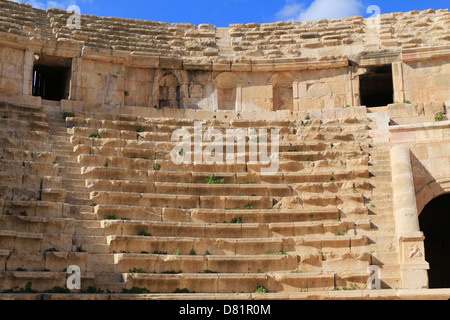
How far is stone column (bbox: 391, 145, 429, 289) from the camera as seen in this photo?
1127 cm

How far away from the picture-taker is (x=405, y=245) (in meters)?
11.6

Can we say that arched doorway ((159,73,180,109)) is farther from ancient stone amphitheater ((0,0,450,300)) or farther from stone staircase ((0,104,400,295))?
stone staircase ((0,104,400,295))

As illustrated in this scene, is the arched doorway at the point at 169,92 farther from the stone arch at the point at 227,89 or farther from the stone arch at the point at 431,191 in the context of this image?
the stone arch at the point at 431,191

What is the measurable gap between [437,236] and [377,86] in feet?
16.5

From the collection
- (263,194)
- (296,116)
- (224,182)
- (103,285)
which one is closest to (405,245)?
(263,194)

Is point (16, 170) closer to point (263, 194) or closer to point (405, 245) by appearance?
point (263, 194)

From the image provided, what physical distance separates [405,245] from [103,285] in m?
5.32

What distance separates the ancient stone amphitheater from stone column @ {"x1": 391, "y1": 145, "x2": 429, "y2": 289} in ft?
0.09

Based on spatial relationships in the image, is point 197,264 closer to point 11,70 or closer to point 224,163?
point 224,163

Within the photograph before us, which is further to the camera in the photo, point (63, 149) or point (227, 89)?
point (227, 89)

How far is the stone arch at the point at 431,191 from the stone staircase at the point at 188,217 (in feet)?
2.34

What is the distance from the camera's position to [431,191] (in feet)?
44.7

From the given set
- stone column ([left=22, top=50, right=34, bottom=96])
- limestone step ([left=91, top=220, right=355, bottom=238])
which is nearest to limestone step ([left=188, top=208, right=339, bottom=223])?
limestone step ([left=91, top=220, right=355, bottom=238])

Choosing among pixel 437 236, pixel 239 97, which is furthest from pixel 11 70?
pixel 437 236
